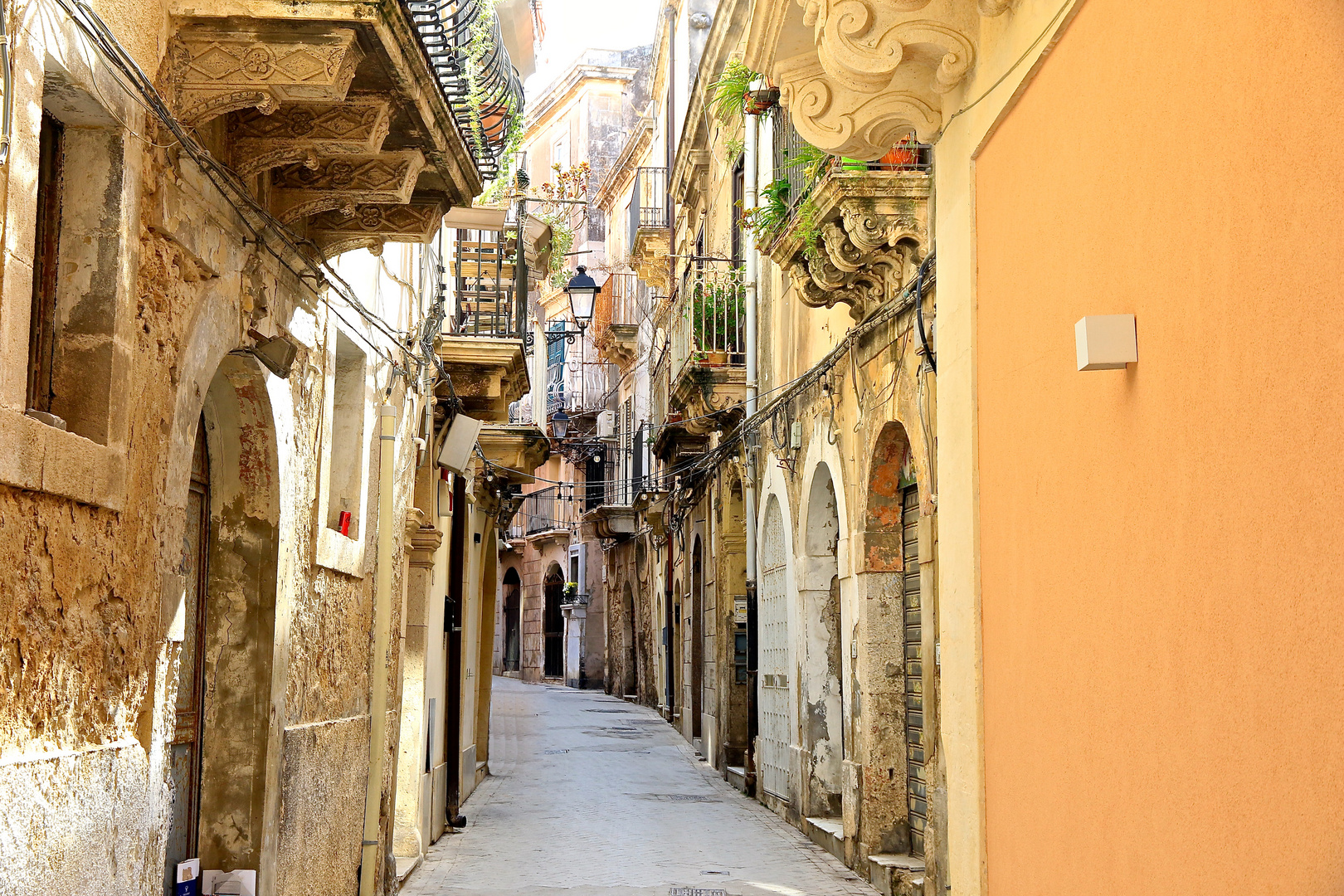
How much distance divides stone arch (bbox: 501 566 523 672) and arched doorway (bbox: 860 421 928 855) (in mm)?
42460

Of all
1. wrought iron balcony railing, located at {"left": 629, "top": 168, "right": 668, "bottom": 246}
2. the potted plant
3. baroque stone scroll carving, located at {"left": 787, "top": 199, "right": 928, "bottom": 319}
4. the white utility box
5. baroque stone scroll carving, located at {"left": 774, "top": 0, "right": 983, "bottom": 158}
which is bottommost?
the white utility box

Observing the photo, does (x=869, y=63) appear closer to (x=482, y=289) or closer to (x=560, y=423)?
(x=482, y=289)

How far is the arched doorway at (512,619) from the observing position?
2077 inches

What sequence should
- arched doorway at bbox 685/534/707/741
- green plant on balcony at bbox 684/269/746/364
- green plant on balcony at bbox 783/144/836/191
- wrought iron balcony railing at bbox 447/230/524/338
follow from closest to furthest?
green plant on balcony at bbox 783/144/836/191 < wrought iron balcony railing at bbox 447/230/524/338 < green plant on balcony at bbox 684/269/746/364 < arched doorway at bbox 685/534/707/741

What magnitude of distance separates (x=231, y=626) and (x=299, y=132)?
2.43 metres

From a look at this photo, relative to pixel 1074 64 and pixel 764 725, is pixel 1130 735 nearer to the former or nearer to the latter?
pixel 1074 64

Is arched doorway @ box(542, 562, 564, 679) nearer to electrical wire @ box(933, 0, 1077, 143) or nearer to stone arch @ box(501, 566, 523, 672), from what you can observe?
stone arch @ box(501, 566, 523, 672)

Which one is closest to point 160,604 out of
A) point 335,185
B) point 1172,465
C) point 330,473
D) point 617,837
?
point 335,185

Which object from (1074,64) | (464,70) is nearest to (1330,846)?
(1074,64)

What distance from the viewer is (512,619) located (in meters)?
53.6

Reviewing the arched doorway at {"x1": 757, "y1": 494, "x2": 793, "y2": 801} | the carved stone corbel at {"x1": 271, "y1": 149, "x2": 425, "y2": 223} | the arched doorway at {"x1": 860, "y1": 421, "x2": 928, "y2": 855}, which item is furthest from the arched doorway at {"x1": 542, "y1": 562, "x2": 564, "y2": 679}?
the carved stone corbel at {"x1": 271, "y1": 149, "x2": 425, "y2": 223}

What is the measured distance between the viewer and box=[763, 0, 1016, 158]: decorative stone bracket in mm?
4867

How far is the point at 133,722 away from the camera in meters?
4.99

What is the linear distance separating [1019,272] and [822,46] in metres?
1.10
